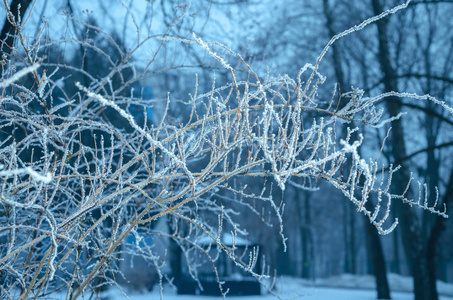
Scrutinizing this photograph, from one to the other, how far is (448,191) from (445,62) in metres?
11.6

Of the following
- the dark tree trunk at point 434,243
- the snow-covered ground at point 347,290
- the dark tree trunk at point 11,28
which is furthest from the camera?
the snow-covered ground at point 347,290

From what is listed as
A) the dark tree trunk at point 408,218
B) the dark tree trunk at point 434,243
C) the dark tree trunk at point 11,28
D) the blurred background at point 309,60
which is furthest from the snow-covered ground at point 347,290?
the dark tree trunk at point 11,28

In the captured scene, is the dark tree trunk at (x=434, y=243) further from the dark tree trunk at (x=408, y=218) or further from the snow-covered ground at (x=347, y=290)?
the snow-covered ground at (x=347, y=290)

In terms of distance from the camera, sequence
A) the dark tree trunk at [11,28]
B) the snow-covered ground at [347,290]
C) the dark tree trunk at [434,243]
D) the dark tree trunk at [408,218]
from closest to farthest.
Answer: the dark tree trunk at [11,28], the dark tree trunk at [434,243], the dark tree trunk at [408,218], the snow-covered ground at [347,290]

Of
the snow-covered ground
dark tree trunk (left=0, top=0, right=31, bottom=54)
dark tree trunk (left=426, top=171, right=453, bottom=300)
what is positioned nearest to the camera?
dark tree trunk (left=0, top=0, right=31, bottom=54)

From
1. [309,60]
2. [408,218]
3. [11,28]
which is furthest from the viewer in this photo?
[309,60]

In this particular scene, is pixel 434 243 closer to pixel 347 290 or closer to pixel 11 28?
pixel 11 28

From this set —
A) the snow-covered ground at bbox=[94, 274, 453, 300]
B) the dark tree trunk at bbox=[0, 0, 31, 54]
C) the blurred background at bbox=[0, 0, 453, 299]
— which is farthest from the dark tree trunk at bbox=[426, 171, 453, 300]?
the dark tree trunk at bbox=[0, 0, 31, 54]

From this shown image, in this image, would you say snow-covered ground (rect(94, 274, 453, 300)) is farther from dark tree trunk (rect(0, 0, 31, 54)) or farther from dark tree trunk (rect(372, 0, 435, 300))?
dark tree trunk (rect(0, 0, 31, 54))

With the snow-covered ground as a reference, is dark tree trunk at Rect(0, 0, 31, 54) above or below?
above

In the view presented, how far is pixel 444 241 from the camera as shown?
2862 cm

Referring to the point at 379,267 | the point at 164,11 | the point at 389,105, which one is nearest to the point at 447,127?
the point at 379,267

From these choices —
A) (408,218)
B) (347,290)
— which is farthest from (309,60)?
(347,290)

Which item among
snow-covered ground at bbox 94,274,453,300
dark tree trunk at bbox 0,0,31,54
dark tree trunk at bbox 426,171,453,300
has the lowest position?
snow-covered ground at bbox 94,274,453,300
